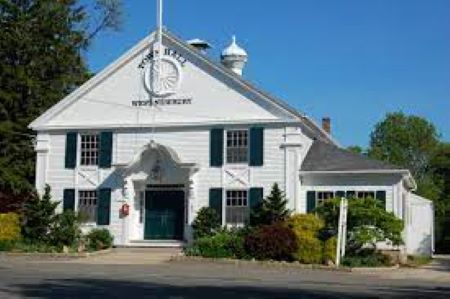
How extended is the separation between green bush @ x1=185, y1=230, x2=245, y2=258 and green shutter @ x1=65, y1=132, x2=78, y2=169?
8.50m

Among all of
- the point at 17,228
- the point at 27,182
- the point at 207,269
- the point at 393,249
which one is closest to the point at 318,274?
the point at 207,269

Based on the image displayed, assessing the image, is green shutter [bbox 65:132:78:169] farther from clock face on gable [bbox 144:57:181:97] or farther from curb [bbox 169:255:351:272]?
curb [bbox 169:255:351:272]

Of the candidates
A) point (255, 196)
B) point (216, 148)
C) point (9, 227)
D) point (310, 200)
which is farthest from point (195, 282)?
point (9, 227)

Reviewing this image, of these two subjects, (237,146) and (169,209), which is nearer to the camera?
(237,146)

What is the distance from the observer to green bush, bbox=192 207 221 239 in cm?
3428

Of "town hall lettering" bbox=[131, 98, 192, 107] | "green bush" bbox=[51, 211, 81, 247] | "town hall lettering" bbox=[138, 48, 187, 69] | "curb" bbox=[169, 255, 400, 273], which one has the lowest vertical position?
"curb" bbox=[169, 255, 400, 273]

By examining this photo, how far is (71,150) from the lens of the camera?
37500 mm

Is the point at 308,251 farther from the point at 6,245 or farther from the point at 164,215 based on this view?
the point at 6,245

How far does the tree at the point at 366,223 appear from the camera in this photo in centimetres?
3022

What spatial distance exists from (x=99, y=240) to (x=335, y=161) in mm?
10260

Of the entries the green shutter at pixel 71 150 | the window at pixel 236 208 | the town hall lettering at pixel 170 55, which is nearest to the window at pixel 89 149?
the green shutter at pixel 71 150

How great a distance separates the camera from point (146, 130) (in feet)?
120

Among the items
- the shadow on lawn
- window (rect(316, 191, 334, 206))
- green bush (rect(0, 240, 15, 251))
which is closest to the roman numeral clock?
window (rect(316, 191, 334, 206))

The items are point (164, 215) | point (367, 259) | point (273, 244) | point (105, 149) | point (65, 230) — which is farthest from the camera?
point (105, 149)
